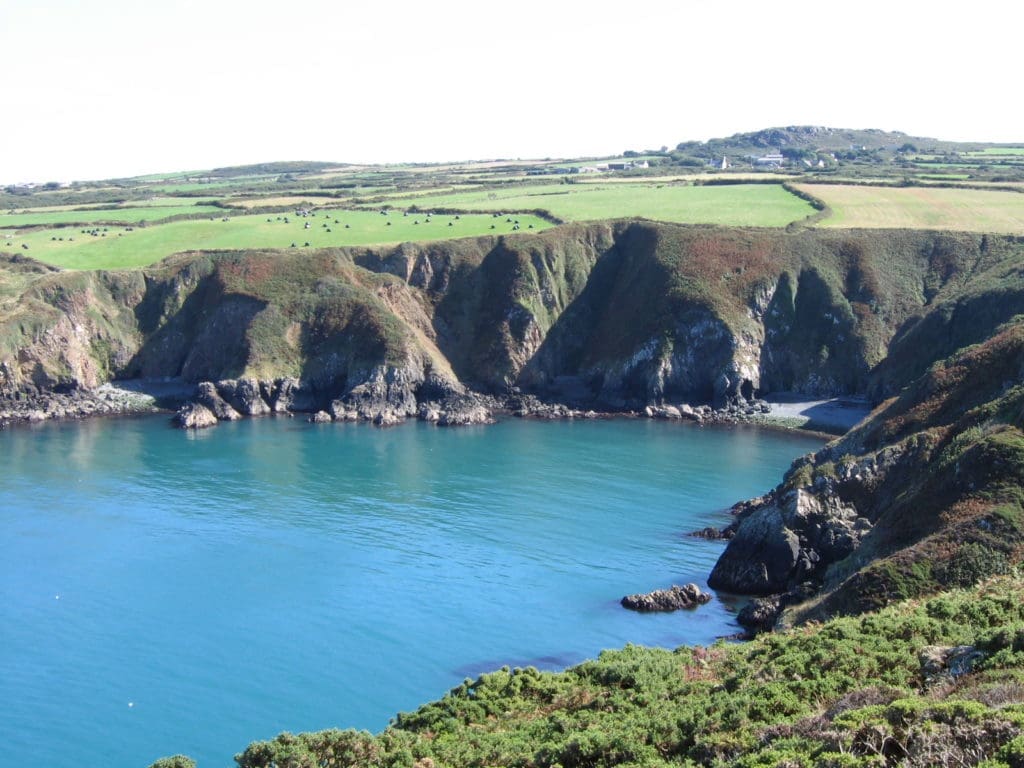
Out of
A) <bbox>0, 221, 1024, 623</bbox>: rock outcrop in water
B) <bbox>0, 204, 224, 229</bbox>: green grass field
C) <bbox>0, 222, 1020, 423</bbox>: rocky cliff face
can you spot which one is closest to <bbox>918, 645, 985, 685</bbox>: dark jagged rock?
<bbox>0, 221, 1024, 623</bbox>: rock outcrop in water

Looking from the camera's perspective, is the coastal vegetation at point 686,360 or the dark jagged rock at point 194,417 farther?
the dark jagged rock at point 194,417

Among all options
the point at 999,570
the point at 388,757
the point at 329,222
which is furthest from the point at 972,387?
the point at 329,222

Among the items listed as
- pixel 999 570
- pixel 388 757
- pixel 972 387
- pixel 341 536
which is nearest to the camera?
pixel 388 757

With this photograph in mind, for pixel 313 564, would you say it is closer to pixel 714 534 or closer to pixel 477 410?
pixel 714 534

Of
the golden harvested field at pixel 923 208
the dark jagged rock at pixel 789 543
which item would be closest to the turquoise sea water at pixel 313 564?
the dark jagged rock at pixel 789 543

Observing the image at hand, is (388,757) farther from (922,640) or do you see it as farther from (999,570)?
(999,570)

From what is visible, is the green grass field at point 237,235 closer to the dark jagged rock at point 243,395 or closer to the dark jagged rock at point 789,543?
the dark jagged rock at point 243,395
